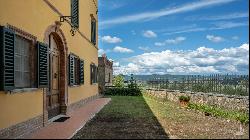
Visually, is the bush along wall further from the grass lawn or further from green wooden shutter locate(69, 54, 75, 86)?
the grass lawn

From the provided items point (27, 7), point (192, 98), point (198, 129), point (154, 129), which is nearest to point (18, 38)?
point (27, 7)

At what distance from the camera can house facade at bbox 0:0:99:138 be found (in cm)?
812

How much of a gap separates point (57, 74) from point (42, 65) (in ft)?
11.0

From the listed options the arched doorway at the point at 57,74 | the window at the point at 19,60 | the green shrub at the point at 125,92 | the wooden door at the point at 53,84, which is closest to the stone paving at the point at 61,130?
the wooden door at the point at 53,84

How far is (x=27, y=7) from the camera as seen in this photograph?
375 inches

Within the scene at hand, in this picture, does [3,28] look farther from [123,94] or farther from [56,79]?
[123,94]

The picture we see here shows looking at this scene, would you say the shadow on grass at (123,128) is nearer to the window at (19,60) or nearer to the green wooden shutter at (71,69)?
the window at (19,60)

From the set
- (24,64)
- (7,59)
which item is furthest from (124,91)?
(7,59)

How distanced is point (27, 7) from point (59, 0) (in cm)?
379

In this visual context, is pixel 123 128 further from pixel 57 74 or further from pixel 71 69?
pixel 71 69

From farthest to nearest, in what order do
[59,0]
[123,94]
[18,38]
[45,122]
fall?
[123,94]
[59,0]
[45,122]
[18,38]

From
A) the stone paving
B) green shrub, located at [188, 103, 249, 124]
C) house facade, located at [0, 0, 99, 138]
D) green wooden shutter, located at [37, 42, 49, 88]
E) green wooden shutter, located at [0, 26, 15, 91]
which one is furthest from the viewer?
green shrub, located at [188, 103, 249, 124]

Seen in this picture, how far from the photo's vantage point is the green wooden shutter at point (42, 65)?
1028 cm

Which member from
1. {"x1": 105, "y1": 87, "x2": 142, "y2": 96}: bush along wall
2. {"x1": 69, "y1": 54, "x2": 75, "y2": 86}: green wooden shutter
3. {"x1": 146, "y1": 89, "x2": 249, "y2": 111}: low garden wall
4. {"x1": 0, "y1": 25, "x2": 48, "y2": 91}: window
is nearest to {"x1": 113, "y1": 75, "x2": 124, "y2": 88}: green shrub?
{"x1": 105, "y1": 87, "x2": 142, "y2": 96}: bush along wall
